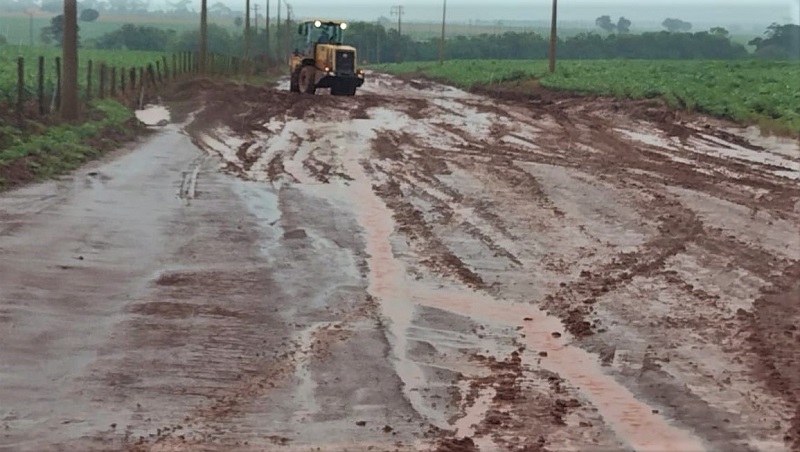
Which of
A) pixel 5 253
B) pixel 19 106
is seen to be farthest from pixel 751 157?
pixel 5 253

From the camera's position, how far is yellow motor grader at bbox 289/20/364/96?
41.0 m

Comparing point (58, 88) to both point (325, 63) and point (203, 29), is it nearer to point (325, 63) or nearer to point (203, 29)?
point (325, 63)

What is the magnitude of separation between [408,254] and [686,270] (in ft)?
8.72

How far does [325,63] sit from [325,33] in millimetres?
2319

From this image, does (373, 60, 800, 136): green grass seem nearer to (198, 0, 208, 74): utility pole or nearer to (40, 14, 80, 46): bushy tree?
(198, 0, 208, 74): utility pole

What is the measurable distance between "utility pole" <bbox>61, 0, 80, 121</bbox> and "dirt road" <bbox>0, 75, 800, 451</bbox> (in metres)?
4.62

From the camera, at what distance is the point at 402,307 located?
931cm

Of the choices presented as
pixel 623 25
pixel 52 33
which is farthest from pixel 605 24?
pixel 52 33

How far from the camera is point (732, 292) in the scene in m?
9.78

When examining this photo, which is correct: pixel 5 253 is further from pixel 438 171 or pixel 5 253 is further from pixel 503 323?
pixel 438 171

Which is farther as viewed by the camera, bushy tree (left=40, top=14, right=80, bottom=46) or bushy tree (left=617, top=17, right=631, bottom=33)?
bushy tree (left=617, top=17, right=631, bottom=33)

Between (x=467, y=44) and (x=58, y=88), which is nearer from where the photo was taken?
(x=58, y=88)

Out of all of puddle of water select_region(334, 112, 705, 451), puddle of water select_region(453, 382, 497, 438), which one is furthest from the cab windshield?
puddle of water select_region(453, 382, 497, 438)

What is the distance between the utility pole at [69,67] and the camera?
23.2 m
